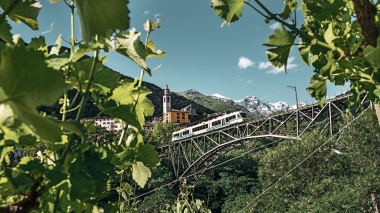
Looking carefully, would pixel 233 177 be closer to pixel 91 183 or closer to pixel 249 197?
pixel 249 197

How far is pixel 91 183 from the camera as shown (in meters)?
0.31

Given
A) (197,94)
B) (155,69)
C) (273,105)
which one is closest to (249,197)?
(155,69)

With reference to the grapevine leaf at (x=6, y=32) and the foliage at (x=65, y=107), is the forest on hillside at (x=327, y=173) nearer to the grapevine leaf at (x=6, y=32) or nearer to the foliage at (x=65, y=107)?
the foliage at (x=65, y=107)

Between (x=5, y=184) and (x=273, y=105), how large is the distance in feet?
499

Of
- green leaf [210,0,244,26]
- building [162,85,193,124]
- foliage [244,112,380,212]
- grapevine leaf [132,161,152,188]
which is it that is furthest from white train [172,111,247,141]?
building [162,85,193,124]

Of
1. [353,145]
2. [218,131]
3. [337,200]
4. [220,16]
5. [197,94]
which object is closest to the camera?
[220,16]

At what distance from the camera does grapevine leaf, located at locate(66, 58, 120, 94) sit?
1.24 feet

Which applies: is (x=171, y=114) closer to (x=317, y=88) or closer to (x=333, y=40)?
(x=317, y=88)

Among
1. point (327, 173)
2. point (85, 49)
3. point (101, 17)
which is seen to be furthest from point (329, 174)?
point (101, 17)

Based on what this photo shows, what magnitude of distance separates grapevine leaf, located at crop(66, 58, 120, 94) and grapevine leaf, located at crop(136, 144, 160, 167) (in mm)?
91

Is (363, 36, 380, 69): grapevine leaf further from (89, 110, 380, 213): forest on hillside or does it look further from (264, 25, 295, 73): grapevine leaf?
(89, 110, 380, 213): forest on hillside

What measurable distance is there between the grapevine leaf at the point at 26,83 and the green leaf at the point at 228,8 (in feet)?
0.92

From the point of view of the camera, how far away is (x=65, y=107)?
412 millimetres

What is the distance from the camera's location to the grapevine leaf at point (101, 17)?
0.14 m
